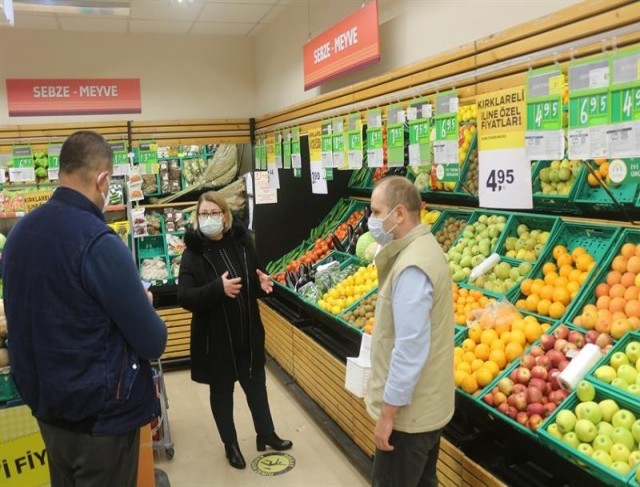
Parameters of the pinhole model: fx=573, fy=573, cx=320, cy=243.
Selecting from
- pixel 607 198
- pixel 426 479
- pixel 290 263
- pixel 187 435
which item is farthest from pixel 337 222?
pixel 426 479

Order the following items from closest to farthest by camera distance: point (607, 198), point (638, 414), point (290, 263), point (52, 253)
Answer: point (52, 253)
point (638, 414)
point (607, 198)
point (290, 263)

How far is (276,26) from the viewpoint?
6812mm

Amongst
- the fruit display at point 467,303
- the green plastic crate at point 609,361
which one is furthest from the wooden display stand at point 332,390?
the fruit display at point 467,303

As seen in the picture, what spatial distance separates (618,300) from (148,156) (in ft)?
17.2

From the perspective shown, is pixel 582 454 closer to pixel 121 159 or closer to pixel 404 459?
pixel 404 459

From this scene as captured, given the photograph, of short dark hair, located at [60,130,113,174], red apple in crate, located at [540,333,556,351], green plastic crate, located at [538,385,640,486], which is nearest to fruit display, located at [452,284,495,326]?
red apple in crate, located at [540,333,556,351]

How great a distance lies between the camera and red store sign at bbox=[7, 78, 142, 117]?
22.6ft

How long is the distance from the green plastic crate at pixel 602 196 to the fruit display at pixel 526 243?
0.32 meters

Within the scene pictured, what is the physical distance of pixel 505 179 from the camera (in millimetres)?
2584

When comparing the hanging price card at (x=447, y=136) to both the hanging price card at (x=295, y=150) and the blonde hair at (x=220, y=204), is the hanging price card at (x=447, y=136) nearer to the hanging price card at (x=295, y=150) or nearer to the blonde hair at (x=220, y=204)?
the blonde hair at (x=220, y=204)

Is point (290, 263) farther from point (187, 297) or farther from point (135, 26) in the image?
point (135, 26)

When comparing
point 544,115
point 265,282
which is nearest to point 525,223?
point 544,115

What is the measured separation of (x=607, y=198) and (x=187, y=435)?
345cm

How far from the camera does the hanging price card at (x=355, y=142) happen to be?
154 inches
